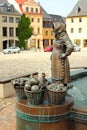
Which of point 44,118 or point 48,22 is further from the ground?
point 48,22

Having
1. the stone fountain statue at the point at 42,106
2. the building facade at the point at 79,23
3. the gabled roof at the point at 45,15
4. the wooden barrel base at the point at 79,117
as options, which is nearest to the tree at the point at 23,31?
the building facade at the point at 79,23

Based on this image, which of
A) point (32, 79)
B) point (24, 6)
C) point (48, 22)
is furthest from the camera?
point (48, 22)

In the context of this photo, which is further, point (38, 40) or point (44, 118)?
point (38, 40)

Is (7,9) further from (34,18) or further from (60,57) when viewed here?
(60,57)

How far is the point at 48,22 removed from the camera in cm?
7194

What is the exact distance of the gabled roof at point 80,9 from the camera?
66662 mm

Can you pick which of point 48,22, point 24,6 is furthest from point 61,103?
point 48,22

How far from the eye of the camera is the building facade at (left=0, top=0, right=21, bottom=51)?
59.3 m

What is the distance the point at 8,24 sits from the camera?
197 ft

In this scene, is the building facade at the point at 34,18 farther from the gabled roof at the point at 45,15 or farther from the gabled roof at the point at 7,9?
the gabled roof at the point at 7,9

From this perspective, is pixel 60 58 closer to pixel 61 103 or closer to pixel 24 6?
pixel 61 103

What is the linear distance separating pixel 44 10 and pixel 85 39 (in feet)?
40.9

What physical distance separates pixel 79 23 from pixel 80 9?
9.32 ft

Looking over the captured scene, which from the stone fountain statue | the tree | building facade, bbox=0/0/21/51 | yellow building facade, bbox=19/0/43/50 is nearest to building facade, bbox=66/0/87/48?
yellow building facade, bbox=19/0/43/50
